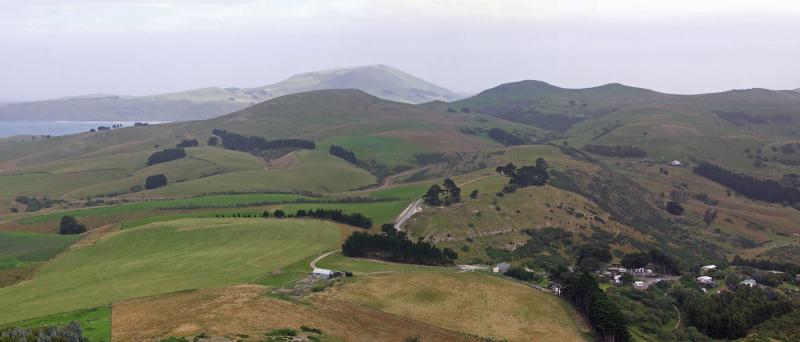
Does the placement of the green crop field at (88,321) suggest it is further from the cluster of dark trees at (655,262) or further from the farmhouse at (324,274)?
the cluster of dark trees at (655,262)

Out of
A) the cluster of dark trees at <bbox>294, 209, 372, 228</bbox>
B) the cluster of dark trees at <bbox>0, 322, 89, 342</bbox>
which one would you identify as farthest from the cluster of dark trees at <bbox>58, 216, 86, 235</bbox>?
the cluster of dark trees at <bbox>0, 322, 89, 342</bbox>

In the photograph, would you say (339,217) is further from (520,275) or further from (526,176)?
(526,176)

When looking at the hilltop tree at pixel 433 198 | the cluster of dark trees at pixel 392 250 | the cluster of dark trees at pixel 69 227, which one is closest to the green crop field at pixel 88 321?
the cluster of dark trees at pixel 392 250

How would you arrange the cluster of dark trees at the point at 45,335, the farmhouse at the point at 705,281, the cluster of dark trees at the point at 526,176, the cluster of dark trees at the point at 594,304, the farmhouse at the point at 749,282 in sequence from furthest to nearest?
the cluster of dark trees at the point at 526,176 → the farmhouse at the point at 705,281 → the farmhouse at the point at 749,282 → the cluster of dark trees at the point at 594,304 → the cluster of dark trees at the point at 45,335

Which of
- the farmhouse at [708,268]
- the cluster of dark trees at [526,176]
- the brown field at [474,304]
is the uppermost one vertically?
the cluster of dark trees at [526,176]

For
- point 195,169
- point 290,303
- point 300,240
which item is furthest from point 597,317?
point 195,169

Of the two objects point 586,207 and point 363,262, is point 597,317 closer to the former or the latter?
point 363,262

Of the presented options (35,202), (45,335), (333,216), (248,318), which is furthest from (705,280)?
(35,202)

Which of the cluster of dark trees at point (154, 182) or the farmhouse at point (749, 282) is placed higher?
the cluster of dark trees at point (154, 182)

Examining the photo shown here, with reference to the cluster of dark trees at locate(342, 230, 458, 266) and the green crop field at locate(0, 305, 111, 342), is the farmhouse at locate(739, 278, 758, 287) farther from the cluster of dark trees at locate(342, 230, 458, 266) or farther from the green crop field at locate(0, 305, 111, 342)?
the green crop field at locate(0, 305, 111, 342)
